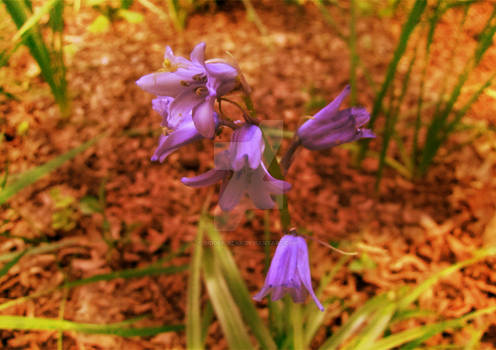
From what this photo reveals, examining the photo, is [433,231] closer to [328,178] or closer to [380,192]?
[380,192]

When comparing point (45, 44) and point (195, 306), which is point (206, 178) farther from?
point (45, 44)

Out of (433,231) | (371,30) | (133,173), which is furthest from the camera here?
(371,30)

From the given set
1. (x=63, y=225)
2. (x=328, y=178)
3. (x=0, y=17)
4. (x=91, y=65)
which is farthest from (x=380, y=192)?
(x=0, y=17)

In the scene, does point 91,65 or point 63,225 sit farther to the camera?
point 91,65

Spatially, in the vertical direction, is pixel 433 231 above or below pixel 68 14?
below

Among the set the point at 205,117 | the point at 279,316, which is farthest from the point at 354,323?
the point at 205,117

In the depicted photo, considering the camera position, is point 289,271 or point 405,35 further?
point 405,35

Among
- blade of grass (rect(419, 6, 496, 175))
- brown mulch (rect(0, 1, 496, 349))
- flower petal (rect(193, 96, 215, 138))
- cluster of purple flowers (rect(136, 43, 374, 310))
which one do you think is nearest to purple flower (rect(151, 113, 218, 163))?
cluster of purple flowers (rect(136, 43, 374, 310))

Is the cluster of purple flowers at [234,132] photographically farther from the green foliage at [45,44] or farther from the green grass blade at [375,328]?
the green foliage at [45,44]
